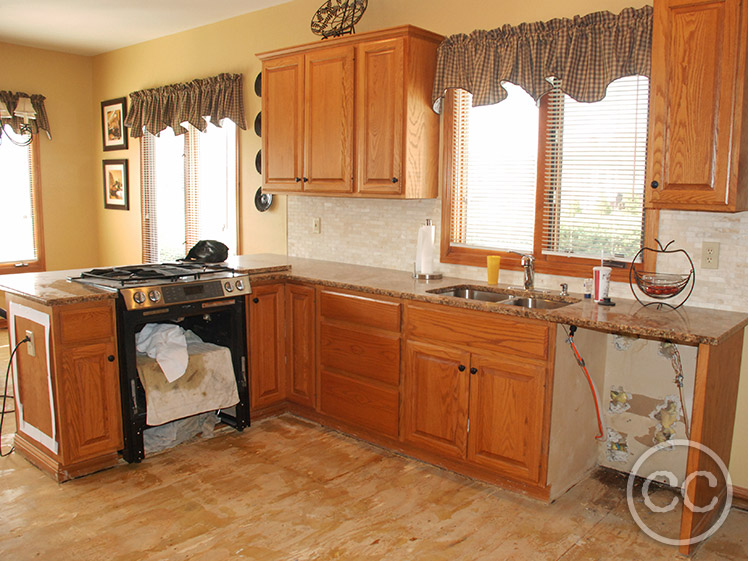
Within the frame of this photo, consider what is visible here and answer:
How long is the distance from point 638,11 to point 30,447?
350cm

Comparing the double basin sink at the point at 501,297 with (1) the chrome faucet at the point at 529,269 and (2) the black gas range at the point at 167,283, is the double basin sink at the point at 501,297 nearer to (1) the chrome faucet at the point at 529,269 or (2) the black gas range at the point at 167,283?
(1) the chrome faucet at the point at 529,269

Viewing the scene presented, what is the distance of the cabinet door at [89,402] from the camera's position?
292 cm

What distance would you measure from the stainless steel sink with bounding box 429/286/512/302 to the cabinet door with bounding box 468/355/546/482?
515mm

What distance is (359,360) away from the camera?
3.43m

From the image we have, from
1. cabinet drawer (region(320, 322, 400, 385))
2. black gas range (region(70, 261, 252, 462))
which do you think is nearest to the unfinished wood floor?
black gas range (region(70, 261, 252, 462))

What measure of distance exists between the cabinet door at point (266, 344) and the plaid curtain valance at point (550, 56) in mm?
1460

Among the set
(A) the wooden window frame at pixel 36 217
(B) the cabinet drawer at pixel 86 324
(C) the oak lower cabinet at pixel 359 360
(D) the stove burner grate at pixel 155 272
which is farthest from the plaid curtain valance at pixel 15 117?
(C) the oak lower cabinet at pixel 359 360

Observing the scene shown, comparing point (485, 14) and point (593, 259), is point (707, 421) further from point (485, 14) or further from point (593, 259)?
point (485, 14)

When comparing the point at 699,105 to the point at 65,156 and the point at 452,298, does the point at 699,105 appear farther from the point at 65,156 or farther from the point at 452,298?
the point at 65,156

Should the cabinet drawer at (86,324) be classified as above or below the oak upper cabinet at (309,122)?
below

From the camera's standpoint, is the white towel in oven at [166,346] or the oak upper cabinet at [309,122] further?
the oak upper cabinet at [309,122]

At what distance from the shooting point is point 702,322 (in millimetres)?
2516

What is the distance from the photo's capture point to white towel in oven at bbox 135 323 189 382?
315 cm

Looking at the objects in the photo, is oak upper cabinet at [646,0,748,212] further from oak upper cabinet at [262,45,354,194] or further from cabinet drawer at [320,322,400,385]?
oak upper cabinet at [262,45,354,194]
